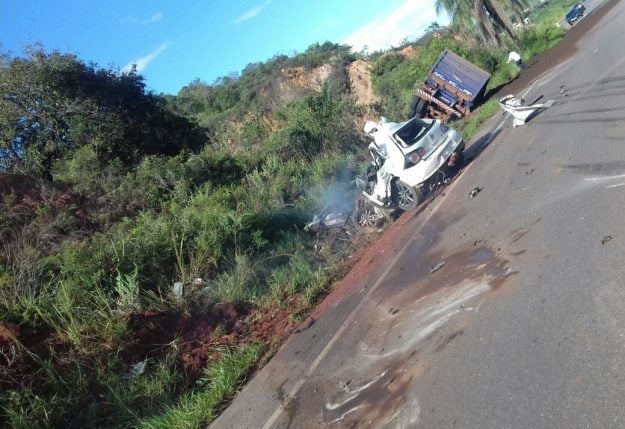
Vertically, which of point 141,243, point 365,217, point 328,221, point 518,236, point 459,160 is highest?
point 141,243

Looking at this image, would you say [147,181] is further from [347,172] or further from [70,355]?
[70,355]

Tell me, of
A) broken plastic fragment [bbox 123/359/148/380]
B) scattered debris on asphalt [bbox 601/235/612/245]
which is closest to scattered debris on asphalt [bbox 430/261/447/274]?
scattered debris on asphalt [bbox 601/235/612/245]

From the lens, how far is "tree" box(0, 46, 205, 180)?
2027 cm

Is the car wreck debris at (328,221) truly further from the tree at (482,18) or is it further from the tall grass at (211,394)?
the tree at (482,18)

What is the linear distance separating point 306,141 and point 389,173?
9.41m

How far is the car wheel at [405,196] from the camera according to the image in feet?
37.9

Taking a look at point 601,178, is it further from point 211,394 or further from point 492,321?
point 211,394

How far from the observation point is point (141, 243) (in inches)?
426

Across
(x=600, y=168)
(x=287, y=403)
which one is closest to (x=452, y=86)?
(x=600, y=168)

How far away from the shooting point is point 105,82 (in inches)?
902

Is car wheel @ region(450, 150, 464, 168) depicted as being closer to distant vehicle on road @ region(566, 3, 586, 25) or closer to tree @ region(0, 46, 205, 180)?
tree @ region(0, 46, 205, 180)

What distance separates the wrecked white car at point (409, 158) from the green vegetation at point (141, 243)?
1.59 metres

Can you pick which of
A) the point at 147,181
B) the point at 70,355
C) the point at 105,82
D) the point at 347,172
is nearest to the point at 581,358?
the point at 70,355

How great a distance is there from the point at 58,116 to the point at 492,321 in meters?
20.3
